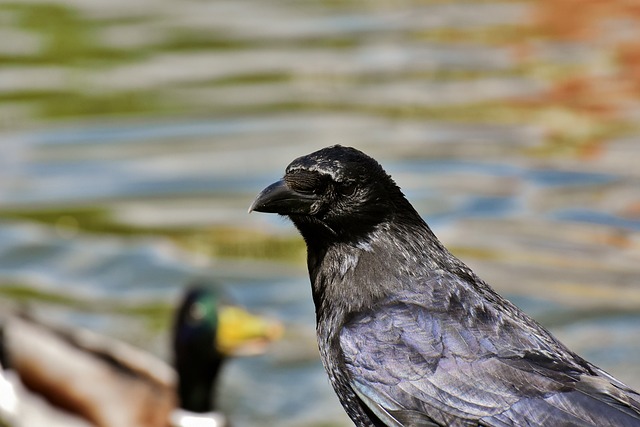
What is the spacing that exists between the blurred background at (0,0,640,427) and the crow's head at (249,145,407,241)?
430cm

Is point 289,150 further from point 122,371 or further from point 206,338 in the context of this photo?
point 206,338

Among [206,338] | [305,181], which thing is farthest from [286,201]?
[206,338]

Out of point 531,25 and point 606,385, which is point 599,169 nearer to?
point 531,25

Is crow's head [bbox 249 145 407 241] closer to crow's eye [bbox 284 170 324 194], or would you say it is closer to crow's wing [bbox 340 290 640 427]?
crow's eye [bbox 284 170 324 194]

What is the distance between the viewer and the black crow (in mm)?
4367

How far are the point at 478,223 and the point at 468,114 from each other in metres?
2.85

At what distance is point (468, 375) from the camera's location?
444cm

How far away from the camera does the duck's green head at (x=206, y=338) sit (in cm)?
891

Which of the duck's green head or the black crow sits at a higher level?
the duck's green head

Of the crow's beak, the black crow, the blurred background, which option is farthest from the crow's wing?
the blurred background

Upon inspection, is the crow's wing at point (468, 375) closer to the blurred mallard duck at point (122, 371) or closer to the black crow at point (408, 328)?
the black crow at point (408, 328)

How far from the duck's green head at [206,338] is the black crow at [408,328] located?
4.14 meters

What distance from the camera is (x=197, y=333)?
889 cm

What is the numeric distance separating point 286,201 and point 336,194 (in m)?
0.17
